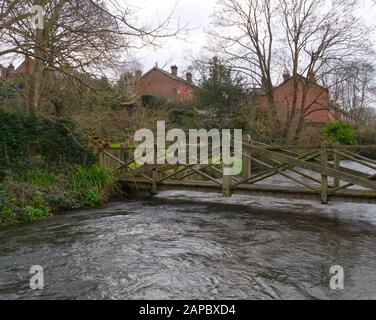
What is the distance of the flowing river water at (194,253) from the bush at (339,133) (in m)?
16.2

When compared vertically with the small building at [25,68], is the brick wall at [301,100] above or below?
above

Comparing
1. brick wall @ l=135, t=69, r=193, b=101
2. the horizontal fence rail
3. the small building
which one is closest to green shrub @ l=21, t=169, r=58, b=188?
the horizontal fence rail

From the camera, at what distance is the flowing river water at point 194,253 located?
4852 millimetres

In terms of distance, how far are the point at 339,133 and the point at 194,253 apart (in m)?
21.4

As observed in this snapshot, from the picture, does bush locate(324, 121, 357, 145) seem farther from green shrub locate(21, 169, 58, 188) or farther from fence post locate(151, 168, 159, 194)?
green shrub locate(21, 169, 58, 188)

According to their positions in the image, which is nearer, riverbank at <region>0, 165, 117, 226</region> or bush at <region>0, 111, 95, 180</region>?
riverbank at <region>0, 165, 117, 226</region>

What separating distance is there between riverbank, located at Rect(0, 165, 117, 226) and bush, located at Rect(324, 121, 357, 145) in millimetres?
17576

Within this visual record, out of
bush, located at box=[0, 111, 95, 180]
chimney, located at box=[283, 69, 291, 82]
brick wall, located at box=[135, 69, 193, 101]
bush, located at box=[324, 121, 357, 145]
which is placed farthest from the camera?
brick wall, located at box=[135, 69, 193, 101]

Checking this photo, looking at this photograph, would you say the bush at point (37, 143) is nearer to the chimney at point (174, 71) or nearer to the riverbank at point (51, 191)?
the riverbank at point (51, 191)

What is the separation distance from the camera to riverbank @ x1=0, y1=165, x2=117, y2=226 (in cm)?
884

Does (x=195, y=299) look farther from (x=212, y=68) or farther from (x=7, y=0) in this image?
(x=212, y=68)

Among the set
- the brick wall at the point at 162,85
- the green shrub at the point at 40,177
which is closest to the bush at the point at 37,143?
the green shrub at the point at 40,177

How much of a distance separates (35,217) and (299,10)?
63.8 ft

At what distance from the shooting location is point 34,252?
20.9ft
